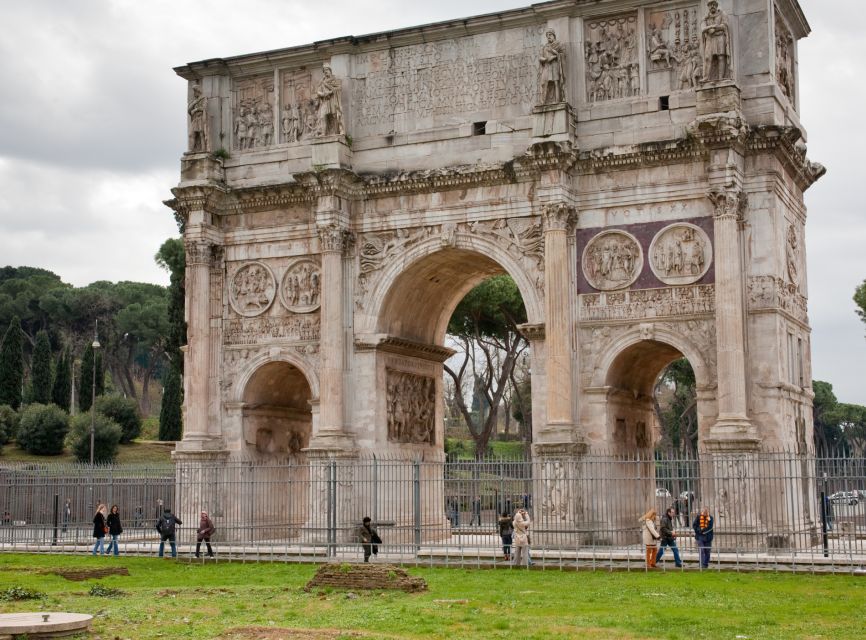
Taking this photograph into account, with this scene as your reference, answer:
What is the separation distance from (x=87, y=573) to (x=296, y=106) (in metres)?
12.5

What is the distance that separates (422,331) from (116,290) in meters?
56.1

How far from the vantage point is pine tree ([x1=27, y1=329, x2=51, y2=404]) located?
6016 centimetres

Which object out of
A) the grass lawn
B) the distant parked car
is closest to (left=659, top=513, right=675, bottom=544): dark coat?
the grass lawn

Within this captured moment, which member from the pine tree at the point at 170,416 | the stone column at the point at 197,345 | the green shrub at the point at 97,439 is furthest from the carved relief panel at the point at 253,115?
the pine tree at the point at 170,416

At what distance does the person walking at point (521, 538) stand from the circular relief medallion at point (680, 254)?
6.03m

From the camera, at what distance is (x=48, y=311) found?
7925 cm

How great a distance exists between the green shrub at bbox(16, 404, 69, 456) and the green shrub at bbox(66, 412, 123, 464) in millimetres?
750

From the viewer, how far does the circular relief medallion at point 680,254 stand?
79.0 feet

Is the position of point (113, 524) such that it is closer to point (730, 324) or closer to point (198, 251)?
point (198, 251)

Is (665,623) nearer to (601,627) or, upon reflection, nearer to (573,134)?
(601,627)

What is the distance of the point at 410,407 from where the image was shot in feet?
92.5

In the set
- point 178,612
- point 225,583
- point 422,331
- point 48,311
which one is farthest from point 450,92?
point 48,311

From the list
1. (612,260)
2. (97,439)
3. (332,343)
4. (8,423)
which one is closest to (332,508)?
(332,343)

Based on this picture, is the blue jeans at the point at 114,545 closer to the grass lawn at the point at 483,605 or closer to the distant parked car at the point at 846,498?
the grass lawn at the point at 483,605
